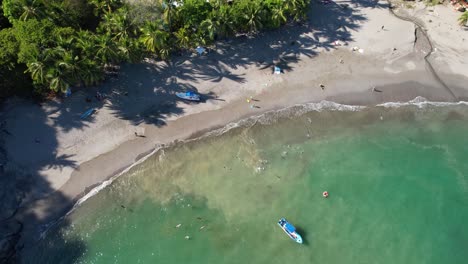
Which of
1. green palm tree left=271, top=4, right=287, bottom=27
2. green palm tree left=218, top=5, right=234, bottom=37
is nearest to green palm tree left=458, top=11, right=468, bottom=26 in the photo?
green palm tree left=271, top=4, right=287, bottom=27

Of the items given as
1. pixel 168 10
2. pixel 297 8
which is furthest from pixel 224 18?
pixel 297 8

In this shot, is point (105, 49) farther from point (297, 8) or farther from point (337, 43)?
point (337, 43)

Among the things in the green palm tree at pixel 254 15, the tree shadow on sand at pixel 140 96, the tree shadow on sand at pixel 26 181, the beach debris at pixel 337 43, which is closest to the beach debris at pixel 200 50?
the tree shadow on sand at pixel 140 96

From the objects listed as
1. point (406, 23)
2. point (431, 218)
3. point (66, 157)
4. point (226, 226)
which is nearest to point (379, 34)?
point (406, 23)

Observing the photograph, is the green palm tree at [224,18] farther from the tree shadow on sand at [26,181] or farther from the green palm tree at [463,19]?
the green palm tree at [463,19]

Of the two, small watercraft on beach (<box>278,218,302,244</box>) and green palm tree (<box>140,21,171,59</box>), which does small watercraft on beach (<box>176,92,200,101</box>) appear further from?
small watercraft on beach (<box>278,218,302,244</box>)
